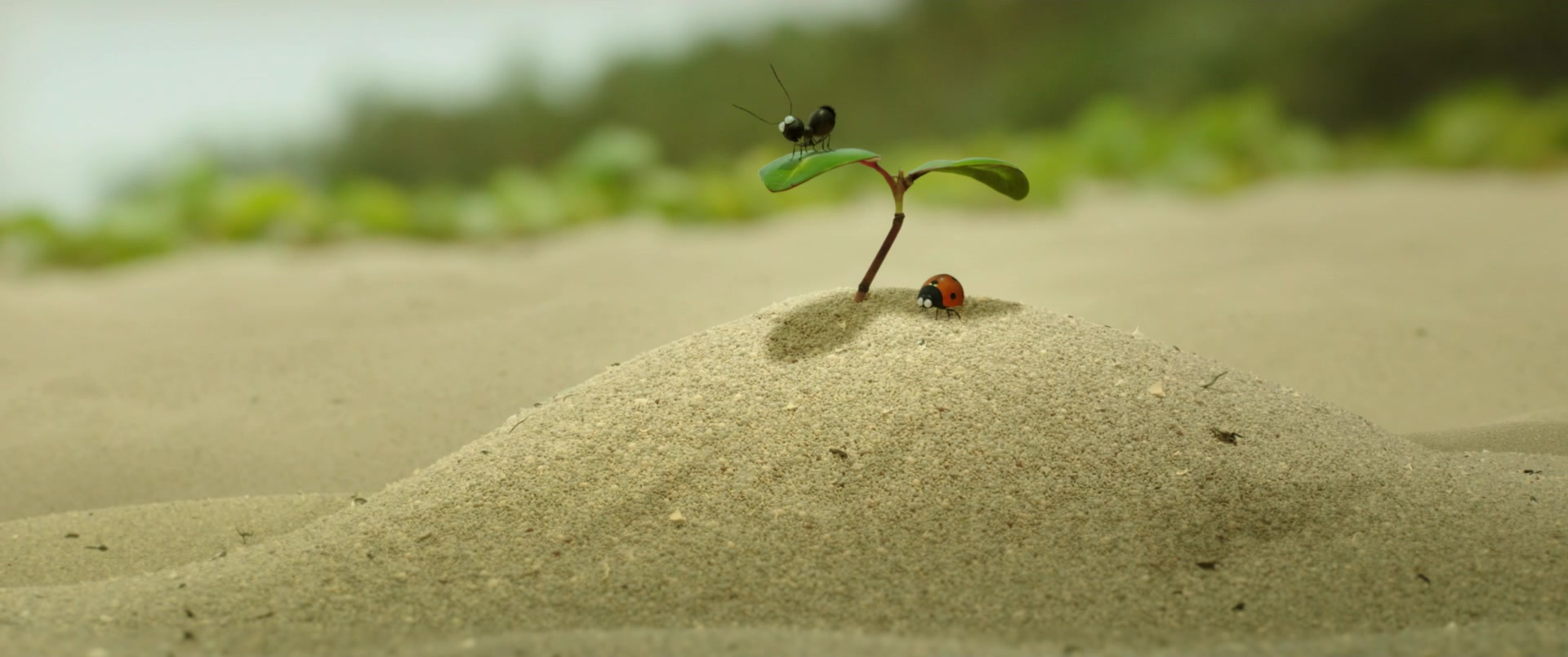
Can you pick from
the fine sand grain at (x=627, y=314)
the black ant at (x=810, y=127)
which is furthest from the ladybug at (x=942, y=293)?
the fine sand grain at (x=627, y=314)

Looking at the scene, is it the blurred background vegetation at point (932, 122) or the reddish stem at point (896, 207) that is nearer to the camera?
the reddish stem at point (896, 207)

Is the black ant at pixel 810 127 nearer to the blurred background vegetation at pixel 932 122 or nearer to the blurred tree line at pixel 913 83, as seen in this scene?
the blurred background vegetation at pixel 932 122

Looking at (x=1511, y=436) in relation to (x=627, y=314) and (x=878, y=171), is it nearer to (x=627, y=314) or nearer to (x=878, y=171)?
(x=878, y=171)

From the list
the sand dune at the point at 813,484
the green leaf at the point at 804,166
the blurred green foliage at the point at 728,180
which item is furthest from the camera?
the blurred green foliage at the point at 728,180

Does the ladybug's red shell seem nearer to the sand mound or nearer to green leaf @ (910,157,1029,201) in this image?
the sand mound

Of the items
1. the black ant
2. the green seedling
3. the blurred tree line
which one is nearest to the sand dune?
the green seedling

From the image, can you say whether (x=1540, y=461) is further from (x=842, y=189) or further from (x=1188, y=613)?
(x=842, y=189)
